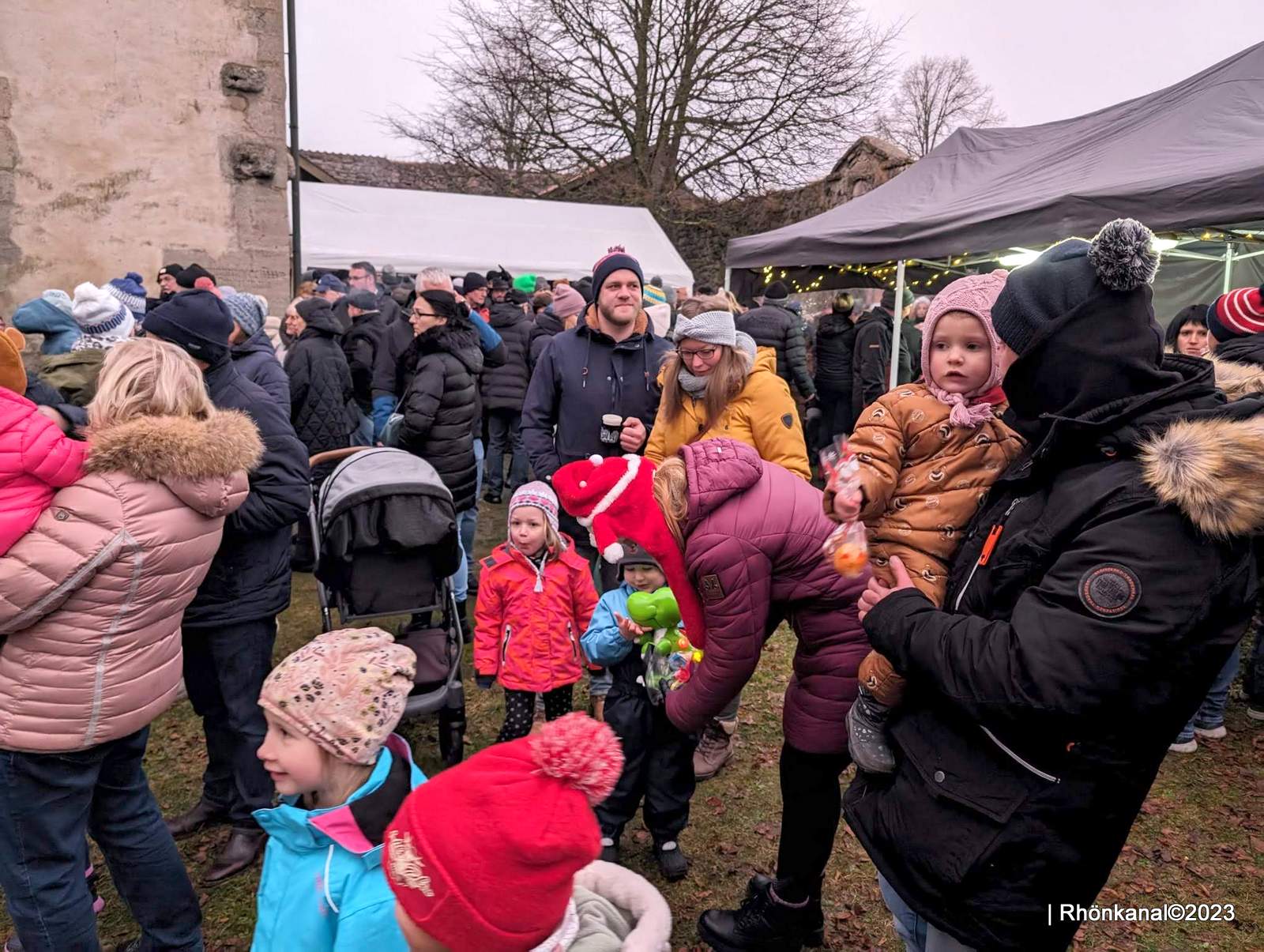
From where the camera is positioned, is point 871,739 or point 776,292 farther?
point 776,292

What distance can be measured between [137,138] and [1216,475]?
34.4 feet

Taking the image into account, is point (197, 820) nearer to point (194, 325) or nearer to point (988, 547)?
point (194, 325)

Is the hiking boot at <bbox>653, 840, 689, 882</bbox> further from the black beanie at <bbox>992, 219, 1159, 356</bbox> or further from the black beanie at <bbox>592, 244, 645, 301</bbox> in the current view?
the black beanie at <bbox>592, 244, 645, 301</bbox>

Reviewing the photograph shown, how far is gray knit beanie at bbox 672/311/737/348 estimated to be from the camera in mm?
3363

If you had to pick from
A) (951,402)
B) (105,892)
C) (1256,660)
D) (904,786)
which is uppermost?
(951,402)

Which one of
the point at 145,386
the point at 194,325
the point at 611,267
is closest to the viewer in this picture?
the point at 145,386

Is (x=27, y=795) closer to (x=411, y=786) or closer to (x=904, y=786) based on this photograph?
(x=411, y=786)

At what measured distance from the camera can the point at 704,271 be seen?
2183 centimetres

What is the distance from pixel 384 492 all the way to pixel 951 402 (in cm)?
244

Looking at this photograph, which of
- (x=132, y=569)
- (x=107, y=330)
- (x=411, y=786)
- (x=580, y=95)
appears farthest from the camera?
(x=580, y=95)

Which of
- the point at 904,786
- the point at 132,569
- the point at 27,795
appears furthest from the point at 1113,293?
the point at 27,795

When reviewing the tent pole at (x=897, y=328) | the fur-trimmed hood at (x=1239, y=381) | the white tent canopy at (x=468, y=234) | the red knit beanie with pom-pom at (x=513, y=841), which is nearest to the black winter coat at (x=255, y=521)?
the red knit beanie with pom-pom at (x=513, y=841)

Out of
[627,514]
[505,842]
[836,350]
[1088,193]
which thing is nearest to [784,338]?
[836,350]

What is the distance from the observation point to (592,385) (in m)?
4.06
